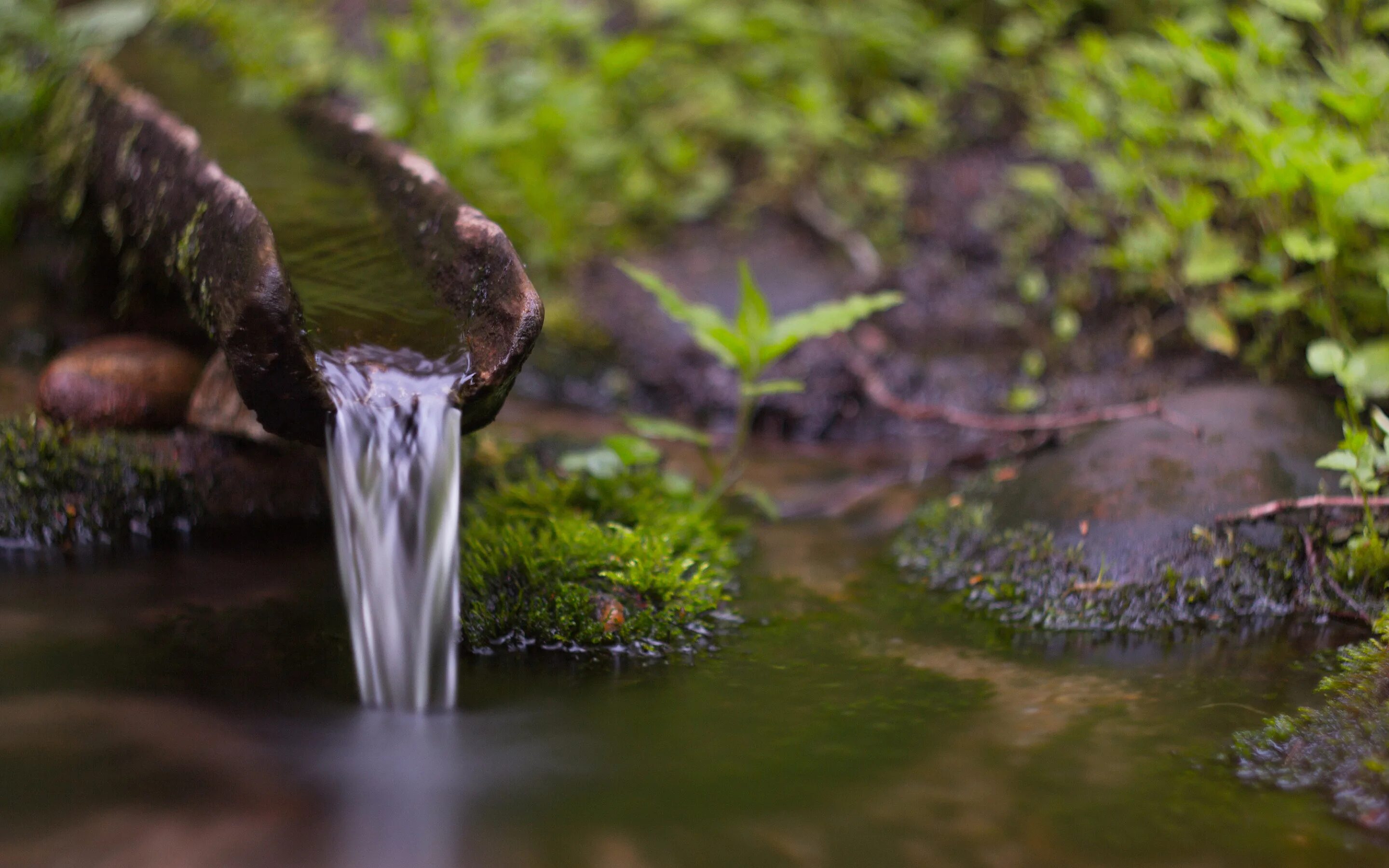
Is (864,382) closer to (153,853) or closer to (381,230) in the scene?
(381,230)

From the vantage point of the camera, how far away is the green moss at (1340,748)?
2084mm

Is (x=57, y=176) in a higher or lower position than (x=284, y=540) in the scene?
higher

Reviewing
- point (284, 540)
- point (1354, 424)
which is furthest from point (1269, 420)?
point (284, 540)

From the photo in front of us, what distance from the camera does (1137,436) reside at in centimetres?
360

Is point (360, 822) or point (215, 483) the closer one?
point (360, 822)

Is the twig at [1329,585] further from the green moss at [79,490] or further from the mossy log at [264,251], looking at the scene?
the green moss at [79,490]

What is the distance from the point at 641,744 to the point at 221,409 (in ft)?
6.71

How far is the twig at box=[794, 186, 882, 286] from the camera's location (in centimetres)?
593

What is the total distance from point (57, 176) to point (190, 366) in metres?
1.40

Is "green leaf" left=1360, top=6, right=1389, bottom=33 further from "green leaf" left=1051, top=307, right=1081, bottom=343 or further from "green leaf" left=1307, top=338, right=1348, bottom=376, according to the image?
"green leaf" left=1051, top=307, right=1081, bottom=343

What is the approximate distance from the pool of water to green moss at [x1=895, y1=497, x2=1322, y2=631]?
0.13 metres

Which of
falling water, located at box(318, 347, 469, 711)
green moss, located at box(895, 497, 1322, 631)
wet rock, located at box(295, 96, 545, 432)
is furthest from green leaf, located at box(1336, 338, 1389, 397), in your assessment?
falling water, located at box(318, 347, 469, 711)

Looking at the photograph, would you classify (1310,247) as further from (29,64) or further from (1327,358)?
(29,64)

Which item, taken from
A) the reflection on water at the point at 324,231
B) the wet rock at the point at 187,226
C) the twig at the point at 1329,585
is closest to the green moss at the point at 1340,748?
the twig at the point at 1329,585
